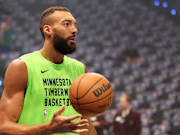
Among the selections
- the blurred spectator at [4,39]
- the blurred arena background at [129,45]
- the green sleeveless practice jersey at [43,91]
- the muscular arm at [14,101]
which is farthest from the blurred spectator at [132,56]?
the muscular arm at [14,101]

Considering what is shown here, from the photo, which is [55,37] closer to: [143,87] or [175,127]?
[175,127]

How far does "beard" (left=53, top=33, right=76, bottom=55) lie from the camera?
2.86m

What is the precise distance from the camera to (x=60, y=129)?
2.29m

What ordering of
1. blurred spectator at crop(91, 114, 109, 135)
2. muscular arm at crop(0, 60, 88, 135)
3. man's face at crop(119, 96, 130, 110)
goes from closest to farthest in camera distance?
muscular arm at crop(0, 60, 88, 135) → blurred spectator at crop(91, 114, 109, 135) → man's face at crop(119, 96, 130, 110)

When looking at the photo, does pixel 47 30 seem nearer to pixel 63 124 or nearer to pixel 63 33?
pixel 63 33

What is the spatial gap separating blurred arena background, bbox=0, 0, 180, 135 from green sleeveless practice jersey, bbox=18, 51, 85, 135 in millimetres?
6748

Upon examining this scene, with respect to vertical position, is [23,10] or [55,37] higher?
[23,10]

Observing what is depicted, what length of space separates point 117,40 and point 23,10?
706cm

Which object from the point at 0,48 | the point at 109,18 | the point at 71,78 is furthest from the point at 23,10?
the point at 71,78

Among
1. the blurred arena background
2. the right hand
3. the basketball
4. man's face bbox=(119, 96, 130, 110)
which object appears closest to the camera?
the right hand

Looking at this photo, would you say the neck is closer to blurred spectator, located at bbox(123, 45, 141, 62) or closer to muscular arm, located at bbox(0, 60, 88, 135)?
muscular arm, located at bbox(0, 60, 88, 135)

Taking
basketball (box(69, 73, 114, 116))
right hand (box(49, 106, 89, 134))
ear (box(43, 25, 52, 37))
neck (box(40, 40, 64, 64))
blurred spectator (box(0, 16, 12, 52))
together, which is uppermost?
blurred spectator (box(0, 16, 12, 52))

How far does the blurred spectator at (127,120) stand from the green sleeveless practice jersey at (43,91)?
5820mm

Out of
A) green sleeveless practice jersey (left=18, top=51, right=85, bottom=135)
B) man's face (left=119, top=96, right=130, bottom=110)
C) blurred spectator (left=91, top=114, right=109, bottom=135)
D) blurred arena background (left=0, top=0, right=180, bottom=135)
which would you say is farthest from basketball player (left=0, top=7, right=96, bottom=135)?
blurred arena background (left=0, top=0, right=180, bottom=135)
